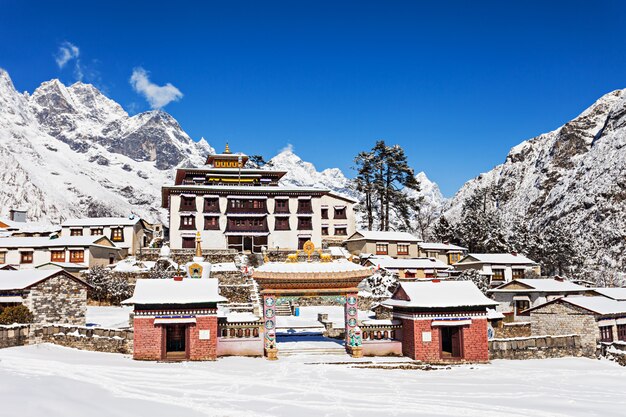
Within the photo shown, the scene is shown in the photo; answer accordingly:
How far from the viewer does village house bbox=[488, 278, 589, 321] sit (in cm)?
4259

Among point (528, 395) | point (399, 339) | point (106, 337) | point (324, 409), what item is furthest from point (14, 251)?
point (528, 395)

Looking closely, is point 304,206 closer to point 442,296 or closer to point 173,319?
point 442,296

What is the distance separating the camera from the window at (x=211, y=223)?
54719 millimetres

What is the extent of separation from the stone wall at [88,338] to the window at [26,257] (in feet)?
92.6

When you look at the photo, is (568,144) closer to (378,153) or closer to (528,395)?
(378,153)

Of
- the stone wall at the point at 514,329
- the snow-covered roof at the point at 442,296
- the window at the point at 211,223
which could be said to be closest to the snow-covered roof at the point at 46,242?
the window at the point at 211,223

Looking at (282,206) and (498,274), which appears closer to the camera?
(498,274)

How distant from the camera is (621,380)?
19.4m

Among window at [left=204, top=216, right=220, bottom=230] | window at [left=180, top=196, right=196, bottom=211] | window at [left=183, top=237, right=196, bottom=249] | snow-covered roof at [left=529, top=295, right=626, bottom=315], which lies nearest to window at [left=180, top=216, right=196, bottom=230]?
window at [left=180, top=196, right=196, bottom=211]

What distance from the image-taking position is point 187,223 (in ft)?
178

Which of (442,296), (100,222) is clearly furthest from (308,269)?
(100,222)

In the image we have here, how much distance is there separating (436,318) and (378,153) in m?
46.5

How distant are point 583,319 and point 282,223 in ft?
114

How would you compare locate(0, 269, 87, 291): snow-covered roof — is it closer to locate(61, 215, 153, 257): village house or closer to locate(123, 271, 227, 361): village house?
locate(123, 271, 227, 361): village house
